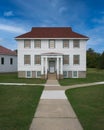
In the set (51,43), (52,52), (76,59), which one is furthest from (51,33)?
(76,59)

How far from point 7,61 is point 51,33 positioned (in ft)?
51.2

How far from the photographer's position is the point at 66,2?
18.6m

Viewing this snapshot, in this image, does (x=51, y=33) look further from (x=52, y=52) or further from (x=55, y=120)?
(x=55, y=120)

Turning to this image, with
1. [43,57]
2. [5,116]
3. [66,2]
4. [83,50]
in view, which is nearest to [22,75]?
[43,57]

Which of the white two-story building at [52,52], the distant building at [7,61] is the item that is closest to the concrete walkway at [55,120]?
the white two-story building at [52,52]

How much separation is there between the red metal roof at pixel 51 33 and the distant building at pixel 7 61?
38.4 feet

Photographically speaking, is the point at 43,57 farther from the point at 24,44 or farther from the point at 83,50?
the point at 83,50

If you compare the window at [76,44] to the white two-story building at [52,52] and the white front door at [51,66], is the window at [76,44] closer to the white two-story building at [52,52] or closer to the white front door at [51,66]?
the white two-story building at [52,52]

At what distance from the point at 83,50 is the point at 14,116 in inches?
1029

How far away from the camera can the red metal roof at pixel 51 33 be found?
108ft

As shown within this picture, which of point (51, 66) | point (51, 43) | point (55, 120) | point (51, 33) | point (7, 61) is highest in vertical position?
point (51, 33)

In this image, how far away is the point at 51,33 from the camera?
34.1m

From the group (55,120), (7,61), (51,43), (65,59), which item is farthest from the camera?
(7,61)

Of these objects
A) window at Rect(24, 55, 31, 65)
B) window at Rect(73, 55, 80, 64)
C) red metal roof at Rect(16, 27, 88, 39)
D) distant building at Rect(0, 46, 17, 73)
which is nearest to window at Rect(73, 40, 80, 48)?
red metal roof at Rect(16, 27, 88, 39)
